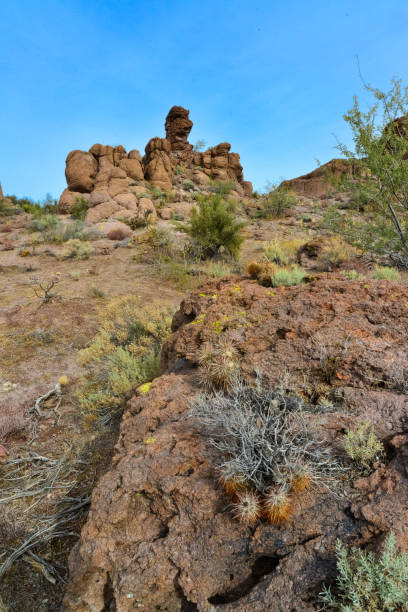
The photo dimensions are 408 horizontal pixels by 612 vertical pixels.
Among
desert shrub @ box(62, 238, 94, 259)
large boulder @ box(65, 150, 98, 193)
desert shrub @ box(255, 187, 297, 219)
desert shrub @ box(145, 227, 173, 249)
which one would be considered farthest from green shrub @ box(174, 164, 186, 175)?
desert shrub @ box(62, 238, 94, 259)

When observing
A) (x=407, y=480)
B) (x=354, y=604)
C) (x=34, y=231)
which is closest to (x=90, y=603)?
(x=354, y=604)

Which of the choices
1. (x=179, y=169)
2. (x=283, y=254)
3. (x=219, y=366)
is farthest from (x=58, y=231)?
(x=179, y=169)

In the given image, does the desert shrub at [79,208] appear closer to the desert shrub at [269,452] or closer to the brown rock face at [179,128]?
the brown rock face at [179,128]

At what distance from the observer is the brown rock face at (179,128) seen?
123ft

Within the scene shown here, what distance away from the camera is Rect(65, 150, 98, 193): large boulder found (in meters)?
24.6

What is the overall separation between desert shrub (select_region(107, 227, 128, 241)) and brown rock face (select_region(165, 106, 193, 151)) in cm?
2603

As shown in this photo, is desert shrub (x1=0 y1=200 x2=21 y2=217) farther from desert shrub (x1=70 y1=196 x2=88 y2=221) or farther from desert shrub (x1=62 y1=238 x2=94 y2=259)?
desert shrub (x1=62 y1=238 x2=94 y2=259)

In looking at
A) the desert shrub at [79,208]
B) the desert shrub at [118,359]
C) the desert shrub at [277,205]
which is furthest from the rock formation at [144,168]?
the desert shrub at [118,359]

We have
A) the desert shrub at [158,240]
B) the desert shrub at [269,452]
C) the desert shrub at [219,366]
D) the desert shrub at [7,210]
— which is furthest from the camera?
the desert shrub at [7,210]

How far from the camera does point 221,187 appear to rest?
31844 millimetres

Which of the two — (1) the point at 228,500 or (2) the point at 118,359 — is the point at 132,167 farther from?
(1) the point at 228,500

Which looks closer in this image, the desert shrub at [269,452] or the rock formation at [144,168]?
the desert shrub at [269,452]

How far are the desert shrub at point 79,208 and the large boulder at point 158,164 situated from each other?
8450mm

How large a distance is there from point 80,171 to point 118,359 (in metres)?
24.6
